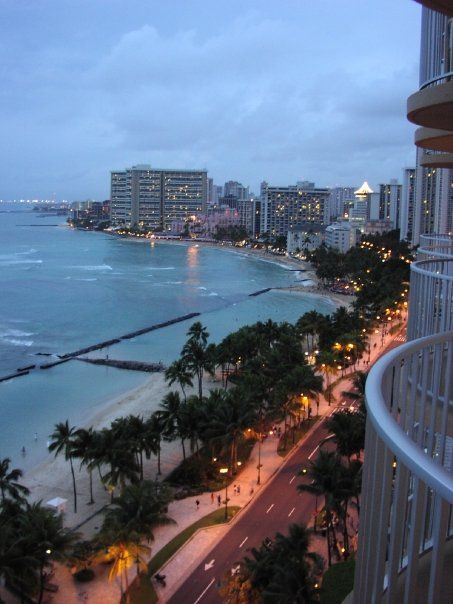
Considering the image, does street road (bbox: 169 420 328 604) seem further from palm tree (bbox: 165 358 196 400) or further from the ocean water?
the ocean water

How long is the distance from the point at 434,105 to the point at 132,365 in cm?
3034

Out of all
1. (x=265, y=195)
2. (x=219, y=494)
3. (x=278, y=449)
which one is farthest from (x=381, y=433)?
(x=265, y=195)

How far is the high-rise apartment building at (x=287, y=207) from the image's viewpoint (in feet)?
462

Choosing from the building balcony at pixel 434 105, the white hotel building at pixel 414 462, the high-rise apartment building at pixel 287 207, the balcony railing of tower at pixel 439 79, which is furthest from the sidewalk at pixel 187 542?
the high-rise apartment building at pixel 287 207

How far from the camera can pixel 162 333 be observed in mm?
42094

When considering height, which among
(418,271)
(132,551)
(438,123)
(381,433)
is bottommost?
(132,551)

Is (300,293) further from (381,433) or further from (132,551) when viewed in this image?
(381,433)

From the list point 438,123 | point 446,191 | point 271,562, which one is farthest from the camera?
point 446,191

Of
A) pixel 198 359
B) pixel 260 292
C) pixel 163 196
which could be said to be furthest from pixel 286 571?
pixel 163 196

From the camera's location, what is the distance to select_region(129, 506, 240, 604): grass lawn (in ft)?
42.5

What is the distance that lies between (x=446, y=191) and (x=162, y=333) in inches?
1806

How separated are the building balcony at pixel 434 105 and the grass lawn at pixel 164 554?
11650 mm

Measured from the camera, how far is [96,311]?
49844mm

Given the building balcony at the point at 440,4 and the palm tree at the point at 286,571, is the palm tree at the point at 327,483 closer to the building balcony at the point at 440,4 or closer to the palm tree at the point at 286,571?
the palm tree at the point at 286,571
